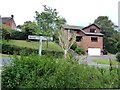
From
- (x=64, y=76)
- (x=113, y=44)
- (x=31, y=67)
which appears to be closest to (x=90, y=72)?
Result: (x=64, y=76)

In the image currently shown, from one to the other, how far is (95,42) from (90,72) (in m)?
42.2

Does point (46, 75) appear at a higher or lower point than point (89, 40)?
lower

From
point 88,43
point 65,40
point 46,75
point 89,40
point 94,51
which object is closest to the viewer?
point 46,75

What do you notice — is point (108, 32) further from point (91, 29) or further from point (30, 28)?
point (30, 28)

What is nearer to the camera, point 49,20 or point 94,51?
point 49,20

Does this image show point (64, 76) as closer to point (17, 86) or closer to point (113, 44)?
point (17, 86)

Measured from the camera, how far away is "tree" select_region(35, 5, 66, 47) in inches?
1511

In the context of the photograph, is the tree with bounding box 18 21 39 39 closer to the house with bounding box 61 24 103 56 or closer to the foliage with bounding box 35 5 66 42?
the foliage with bounding box 35 5 66 42

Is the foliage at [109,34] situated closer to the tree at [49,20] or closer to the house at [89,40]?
the house at [89,40]

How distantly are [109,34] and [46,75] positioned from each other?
54.7 meters

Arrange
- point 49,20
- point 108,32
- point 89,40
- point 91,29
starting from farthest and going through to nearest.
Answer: point 108,32 → point 91,29 → point 89,40 → point 49,20

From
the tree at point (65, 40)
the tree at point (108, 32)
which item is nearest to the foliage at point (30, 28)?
the tree at point (65, 40)

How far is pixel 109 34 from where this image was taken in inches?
2372

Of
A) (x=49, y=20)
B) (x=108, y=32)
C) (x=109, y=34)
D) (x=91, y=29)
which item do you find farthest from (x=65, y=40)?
(x=109, y=34)
